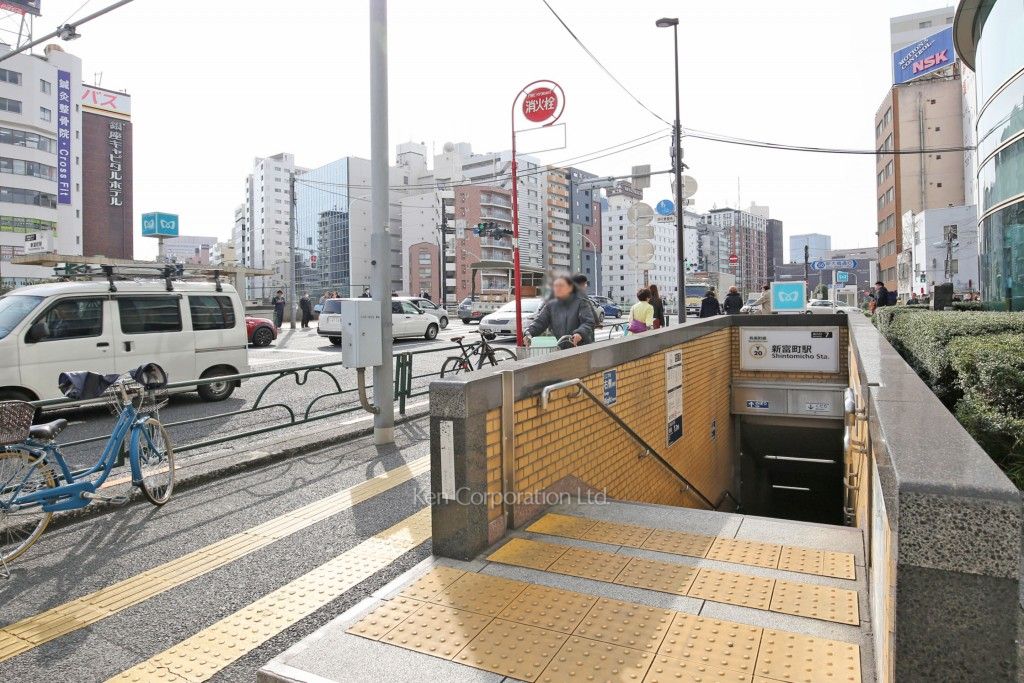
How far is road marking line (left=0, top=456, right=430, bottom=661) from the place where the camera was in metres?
3.28

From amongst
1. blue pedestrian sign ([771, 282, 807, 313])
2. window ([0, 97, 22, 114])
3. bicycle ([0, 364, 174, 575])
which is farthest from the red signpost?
window ([0, 97, 22, 114])

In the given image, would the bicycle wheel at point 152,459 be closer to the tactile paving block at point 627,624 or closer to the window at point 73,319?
the tactile paving block at point 627,624

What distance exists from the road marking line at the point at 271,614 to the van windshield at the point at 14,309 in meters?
6.94

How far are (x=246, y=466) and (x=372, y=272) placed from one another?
2.43 m

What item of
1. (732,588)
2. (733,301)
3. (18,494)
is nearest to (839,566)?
(732,588)

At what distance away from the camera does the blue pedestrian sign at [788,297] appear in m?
18.4

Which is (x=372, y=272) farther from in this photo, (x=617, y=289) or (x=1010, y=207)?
(x=617, y=289)

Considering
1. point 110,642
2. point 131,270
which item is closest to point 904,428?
point 110,642

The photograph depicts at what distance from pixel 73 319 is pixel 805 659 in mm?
9794

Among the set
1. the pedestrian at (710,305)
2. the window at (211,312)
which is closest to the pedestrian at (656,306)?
the pedestrian at (710,305)

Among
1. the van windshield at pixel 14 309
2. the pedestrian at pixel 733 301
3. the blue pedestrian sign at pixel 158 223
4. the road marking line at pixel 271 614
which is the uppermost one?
the blue pedestrian sign at pixel 158 223

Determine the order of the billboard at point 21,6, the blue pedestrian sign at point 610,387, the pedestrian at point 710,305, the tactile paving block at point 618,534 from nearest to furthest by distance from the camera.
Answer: the tactile paving block at point 618,534
the blue pedestrian sign at point 610,387
the pedestrian at point 710,305
the billboard at point 21,6

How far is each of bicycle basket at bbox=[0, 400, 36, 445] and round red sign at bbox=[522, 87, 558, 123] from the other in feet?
30.0

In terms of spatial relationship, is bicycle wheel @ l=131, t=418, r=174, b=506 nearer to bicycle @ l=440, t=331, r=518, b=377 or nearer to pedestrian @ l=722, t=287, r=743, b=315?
bicycle @ l=440, t=331, r=518, b=377
